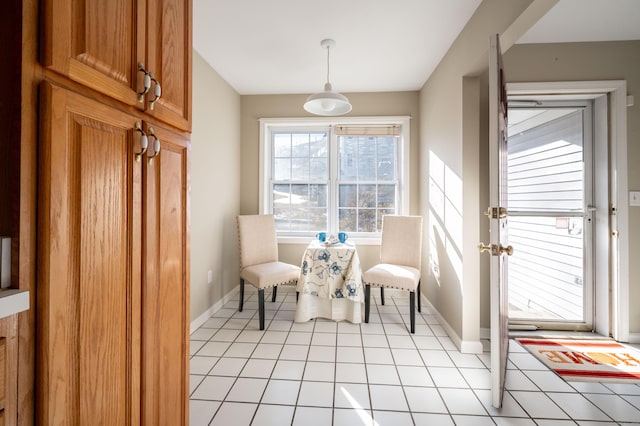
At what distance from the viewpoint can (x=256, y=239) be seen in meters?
3.27

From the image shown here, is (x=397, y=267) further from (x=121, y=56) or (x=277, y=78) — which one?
(x=121, y=56)

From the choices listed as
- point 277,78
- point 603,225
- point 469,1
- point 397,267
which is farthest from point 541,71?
point 277,78

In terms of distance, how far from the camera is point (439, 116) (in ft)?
9.61

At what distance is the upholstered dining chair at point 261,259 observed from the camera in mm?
2790

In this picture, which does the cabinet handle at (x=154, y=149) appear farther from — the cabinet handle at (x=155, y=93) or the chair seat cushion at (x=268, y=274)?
the chair seat cushion at (x=268, y=274)

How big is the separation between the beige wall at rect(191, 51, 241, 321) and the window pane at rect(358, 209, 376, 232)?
5.37 ft

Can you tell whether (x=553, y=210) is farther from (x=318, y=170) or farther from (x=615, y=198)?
(x=318, y=170)

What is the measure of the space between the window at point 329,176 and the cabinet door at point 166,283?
2.72 m

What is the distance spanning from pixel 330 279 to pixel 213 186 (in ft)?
5.12

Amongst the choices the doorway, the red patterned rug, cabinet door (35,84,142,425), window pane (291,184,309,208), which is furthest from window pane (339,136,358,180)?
cabinet door (35,84,142,425)

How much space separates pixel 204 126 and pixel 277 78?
1072 millimetres

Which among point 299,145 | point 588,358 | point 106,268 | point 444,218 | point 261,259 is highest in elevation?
point 299,145

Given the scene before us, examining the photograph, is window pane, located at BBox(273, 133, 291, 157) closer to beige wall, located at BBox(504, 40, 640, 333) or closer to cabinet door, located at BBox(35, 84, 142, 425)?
beige wall, located at BBox(504, 40, 640, 333)

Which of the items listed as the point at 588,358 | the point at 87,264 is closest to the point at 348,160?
the point at 588,358
